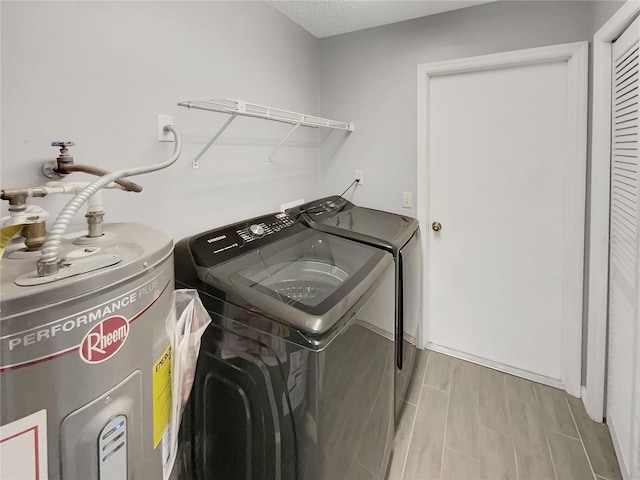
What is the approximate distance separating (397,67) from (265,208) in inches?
53.9

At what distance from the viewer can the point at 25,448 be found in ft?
1.71

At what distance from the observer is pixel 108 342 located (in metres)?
0.61

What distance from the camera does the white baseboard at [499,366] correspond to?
7.25 feet

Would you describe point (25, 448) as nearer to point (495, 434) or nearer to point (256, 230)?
point (256, 230)

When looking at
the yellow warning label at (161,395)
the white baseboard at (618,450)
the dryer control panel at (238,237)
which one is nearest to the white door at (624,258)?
the white baseboard at (618,450)

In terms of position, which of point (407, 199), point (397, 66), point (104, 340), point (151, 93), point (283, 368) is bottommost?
point (283, 368)

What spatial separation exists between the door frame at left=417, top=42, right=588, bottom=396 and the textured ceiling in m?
0.32

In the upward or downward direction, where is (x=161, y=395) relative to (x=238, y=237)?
downward

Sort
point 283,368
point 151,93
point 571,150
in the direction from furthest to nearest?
point 571,150
point 151,93
point 283,368

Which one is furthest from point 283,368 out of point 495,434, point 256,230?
point 495,434

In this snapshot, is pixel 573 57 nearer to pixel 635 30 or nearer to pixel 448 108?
pixel 635 30

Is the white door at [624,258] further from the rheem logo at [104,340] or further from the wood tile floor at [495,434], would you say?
the rheem logo at [104,340]

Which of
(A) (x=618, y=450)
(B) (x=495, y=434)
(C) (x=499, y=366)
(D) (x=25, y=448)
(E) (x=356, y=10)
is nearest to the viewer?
(D) (x=25, y=448)

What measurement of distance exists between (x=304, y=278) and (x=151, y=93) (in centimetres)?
96
